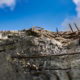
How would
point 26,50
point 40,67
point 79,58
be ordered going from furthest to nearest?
point 26,50 < point 40,67 < point 79,58

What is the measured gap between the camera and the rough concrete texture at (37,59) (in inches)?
216

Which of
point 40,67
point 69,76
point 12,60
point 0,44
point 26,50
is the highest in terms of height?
point 0,44

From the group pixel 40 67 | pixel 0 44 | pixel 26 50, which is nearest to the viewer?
pixel 40 67

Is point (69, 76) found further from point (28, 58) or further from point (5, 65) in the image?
point (5, 65)

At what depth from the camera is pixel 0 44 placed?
→ 23.6 ft

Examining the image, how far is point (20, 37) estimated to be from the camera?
680 centimetres

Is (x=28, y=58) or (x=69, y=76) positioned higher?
(x=28, y=58)

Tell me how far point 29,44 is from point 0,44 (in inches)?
77.1

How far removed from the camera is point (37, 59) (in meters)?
A: 6.04

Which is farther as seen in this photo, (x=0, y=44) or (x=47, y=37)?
(x=0, y=44)

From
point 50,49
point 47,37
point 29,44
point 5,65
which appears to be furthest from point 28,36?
point 5,65

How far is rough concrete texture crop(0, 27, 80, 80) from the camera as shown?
18.0 ft

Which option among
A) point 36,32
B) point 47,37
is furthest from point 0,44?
point 47,37

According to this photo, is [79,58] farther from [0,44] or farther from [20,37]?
[0,44]
